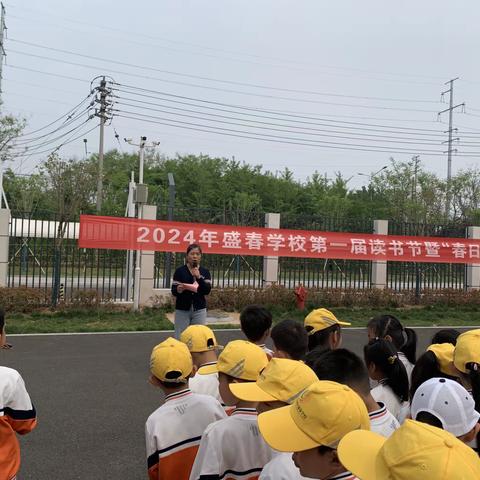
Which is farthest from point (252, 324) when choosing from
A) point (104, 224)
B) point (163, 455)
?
point (104, 224)

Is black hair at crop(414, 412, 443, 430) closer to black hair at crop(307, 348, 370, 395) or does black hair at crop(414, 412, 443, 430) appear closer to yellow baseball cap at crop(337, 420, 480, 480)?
black hair at crop(307, 348, 370, 395)

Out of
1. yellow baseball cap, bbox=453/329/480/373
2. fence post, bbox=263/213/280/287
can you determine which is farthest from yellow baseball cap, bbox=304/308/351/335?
fence post, bbox=263/213/280/287

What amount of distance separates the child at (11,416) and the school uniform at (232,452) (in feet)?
3.39

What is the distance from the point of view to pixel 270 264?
538 inches

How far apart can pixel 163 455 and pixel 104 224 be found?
31.5ft

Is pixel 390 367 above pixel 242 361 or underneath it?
underneath

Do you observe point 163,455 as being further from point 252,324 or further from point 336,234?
point 336,234

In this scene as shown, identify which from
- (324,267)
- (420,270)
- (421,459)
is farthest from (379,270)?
(421,459)

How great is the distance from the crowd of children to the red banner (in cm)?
850

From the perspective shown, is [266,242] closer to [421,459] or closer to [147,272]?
[147,272]

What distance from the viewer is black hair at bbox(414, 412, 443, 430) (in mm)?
1923

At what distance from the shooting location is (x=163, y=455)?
2457mm

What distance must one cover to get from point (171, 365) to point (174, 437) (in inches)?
13.3

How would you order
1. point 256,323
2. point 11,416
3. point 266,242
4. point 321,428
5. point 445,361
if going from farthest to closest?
point 266,242 < point 256,323 < point 445,361 < point 11,416 < point 321,428
